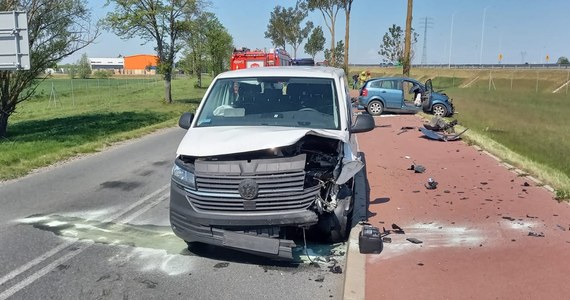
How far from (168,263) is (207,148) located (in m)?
1.24

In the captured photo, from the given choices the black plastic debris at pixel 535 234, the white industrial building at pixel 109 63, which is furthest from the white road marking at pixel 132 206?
the white industrial building at pixel 109 63

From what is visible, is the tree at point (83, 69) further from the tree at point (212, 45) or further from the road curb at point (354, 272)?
the road curb at point (354, 272)

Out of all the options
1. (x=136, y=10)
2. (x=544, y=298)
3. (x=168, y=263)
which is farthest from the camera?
(x=136, y=10)

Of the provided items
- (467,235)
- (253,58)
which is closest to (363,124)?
(467,235)

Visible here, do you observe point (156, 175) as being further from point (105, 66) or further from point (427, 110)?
point (105, 66)

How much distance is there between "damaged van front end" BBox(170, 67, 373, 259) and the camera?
15.2 feet

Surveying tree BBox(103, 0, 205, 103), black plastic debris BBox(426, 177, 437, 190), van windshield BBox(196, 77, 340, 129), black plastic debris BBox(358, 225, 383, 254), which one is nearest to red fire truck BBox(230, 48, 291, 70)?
tree BBox(103, 0, 205, 103)

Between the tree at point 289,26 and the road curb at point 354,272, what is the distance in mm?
69313

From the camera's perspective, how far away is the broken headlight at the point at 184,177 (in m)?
4.79

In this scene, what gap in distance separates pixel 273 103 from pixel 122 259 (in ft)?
Result: 7.99

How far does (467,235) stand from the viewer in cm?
556

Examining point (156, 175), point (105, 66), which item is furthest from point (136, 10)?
point (105, 66)

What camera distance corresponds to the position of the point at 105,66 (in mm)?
173875

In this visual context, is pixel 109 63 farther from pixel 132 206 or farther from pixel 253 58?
pixel 132 206
